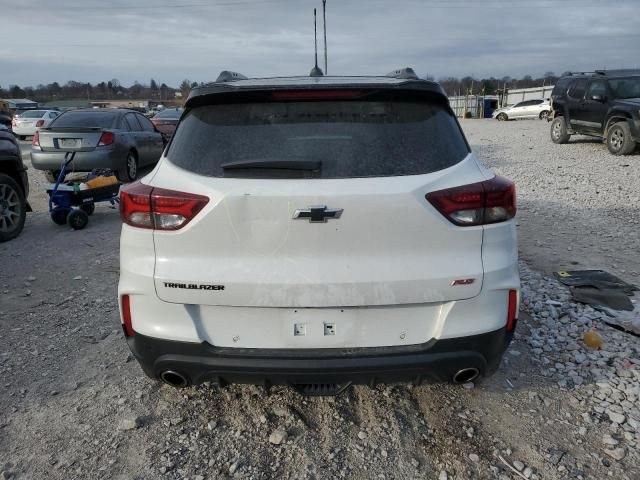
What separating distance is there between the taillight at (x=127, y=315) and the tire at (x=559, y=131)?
16.6 meters

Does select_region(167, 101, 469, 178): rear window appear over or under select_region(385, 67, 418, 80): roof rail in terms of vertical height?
under

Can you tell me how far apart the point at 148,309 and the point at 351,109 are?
4.55 feet

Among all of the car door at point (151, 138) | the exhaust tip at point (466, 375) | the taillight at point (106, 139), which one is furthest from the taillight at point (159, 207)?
the car door at point (151, 138)

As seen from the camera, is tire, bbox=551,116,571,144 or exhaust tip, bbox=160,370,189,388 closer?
exhaust tip, bbox=160,370,189,388

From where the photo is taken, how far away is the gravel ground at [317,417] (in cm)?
245

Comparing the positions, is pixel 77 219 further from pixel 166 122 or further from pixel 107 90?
pixel 107 90

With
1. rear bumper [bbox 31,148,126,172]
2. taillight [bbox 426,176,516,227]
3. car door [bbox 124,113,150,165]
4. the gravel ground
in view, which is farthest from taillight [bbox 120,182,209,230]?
car door [bbox 124,113,150,165]

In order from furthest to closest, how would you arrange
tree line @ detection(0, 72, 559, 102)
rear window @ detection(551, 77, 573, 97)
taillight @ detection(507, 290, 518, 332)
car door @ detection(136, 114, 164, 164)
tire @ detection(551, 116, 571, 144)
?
tree line @ detection(0, 72, 559, 102) → tire @ detection(551, 116, 571, 144) → rear window @ detection(551, 77, 573, 97) → car door @ detection(136, 114, 164, 164) → taillight @ detection(507, 290, 518, 332)

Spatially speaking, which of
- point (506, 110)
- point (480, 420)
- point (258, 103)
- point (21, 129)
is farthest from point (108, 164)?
point (506, 110)

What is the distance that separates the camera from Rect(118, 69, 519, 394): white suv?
219cm

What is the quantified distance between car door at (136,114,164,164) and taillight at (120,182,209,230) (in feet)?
31.8

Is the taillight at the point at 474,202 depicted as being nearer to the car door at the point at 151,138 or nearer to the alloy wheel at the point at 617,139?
the car door at the point at 151,138

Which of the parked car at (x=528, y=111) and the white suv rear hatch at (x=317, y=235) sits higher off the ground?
the parked car at (x=528, y=111)

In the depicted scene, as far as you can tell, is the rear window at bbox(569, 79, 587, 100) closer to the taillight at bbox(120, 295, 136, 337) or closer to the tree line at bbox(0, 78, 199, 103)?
the taillight at bbox(120, 295, 136, 337)
